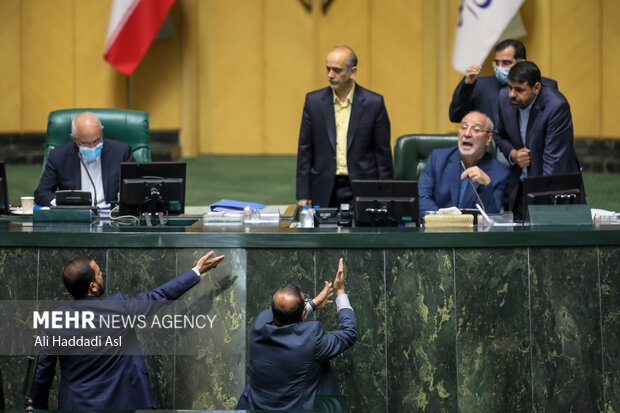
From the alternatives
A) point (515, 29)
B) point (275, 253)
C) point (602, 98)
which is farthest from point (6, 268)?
point (602, 98)

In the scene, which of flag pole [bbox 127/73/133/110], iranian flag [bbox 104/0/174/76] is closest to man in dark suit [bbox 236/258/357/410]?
iranian flag [bbox 104/0/174/76]

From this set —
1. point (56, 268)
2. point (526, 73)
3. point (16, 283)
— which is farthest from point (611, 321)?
point (16, 283)

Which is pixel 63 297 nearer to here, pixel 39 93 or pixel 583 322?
pixel 583 322

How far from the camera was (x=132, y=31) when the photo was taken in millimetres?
8836

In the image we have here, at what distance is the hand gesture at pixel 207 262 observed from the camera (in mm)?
3773

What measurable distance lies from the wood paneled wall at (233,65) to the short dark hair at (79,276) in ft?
20.7

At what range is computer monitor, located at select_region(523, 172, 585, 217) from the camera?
13.9 ft

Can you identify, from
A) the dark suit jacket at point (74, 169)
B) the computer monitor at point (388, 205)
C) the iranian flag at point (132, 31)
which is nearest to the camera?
the computer monitor at point (388, 205)

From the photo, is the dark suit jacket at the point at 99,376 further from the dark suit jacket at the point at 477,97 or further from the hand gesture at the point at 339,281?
the dark suit jacket at the point at 477,97

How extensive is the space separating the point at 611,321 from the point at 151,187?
2.31 metres

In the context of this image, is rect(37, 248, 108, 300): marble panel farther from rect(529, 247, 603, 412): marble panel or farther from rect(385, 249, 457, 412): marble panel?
rect(529, 247, 603, 412): marble panel

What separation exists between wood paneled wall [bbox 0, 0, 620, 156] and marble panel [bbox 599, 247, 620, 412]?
555 cm

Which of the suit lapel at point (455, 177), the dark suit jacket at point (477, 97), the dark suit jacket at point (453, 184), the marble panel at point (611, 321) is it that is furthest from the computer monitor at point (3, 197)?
the marble panel at point (611, 321)

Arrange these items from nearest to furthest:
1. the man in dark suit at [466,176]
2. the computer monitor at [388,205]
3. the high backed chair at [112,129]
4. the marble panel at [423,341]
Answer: the marble panel at [423,341] → the computer monitor at [388,205] → the man in dark suit at [466,176] → the high backed chair at [112,129]
